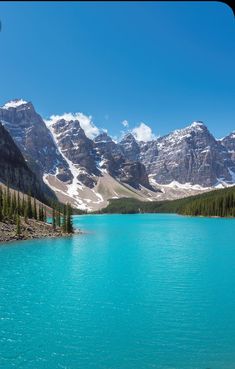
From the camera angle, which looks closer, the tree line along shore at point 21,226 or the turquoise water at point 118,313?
the turquoise water at point 118,313

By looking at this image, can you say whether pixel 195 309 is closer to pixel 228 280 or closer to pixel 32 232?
pixel 228 280

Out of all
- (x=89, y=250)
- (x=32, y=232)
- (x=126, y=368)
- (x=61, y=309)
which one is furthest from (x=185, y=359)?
(x=32, y=232)

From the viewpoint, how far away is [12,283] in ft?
159

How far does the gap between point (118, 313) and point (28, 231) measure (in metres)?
78.7

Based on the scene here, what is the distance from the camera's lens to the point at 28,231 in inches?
4345

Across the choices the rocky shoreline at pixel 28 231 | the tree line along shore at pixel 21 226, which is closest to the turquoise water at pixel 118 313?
the rocky shoreline at pixel 28 231

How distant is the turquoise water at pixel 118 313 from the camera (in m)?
25.5

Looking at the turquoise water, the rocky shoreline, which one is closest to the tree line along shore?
the rocky shoreline

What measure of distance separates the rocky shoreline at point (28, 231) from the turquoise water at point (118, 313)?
106ft

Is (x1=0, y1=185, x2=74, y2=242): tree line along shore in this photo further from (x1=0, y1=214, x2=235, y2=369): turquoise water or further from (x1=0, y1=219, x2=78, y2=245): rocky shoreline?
(x1=0, y1=214, x2=235, y2=369): turquoise water

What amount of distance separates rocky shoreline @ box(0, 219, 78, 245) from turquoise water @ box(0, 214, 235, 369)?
32.3m

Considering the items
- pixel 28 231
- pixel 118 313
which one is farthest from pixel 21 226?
pixel 118 313

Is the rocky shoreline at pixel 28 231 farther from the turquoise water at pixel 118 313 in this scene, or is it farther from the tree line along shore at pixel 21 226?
the turquoise water at pixel 118 313

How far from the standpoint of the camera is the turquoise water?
2547 cm
